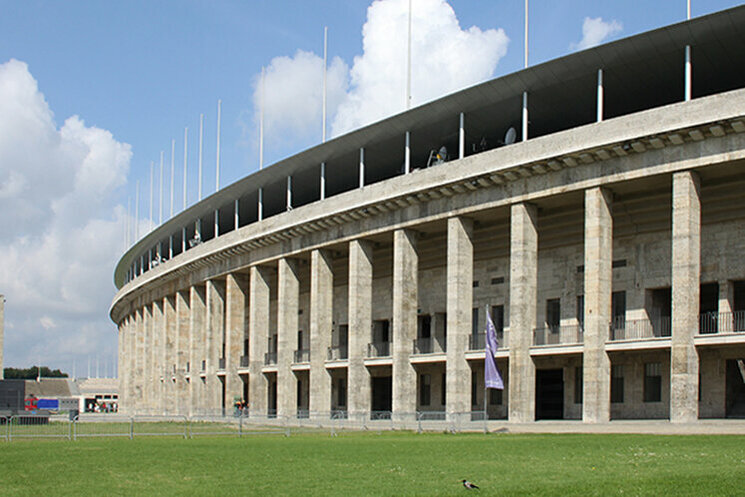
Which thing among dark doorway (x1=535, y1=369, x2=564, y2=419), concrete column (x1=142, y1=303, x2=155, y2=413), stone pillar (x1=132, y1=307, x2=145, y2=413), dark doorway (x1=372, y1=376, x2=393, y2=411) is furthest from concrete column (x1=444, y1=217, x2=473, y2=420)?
stone pillar (x1=132, y1=307, x2=145, y2=413)

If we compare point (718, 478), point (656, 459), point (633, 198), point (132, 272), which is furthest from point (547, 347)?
point (132, 272)

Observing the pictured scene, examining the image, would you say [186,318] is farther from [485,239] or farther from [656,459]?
[656,459]

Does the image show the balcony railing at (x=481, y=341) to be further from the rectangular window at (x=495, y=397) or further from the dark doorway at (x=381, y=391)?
the dark doorway at (x=381, y=391)

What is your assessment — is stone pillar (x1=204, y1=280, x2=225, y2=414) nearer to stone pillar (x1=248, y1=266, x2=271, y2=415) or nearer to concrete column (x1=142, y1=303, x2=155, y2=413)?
stone pillar (x1=248, y1=266, x2=271, y2=415)

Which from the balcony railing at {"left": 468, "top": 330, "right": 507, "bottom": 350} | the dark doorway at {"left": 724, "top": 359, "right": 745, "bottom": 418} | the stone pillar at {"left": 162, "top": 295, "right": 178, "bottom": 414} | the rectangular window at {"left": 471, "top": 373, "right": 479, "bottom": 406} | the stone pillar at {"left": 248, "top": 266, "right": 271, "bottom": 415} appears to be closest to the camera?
the dark doorway at {"left": 724, "top": 359, "right": 745, "bottom": 418}

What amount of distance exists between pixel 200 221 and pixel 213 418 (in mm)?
18006

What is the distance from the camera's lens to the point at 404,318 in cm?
4600

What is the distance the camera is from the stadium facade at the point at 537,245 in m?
34.3

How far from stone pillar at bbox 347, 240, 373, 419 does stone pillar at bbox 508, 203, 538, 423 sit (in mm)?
11960

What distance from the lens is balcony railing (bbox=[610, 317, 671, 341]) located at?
39312 mm

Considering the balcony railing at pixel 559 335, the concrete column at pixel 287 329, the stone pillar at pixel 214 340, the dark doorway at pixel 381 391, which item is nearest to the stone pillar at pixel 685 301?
the balcony railing at pixel 559 335

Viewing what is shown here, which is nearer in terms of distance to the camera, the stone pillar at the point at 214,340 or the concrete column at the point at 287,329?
the concrete column at the point at 287,329

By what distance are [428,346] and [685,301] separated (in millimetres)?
19256

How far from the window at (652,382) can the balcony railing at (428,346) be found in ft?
37.5
